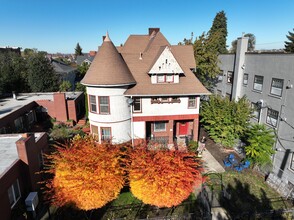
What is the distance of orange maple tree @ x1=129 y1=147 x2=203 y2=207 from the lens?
11.3m

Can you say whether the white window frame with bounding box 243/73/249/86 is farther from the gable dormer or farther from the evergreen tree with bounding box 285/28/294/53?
the evergreen tree with bounding box 285/28/294/53

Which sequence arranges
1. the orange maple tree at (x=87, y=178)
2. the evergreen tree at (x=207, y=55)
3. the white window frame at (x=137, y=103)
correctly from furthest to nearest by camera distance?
the evergreen tree at (x=207, y=55), the white window frame at (x=137, y=103), the orange maple tree at (x=87, y=178)

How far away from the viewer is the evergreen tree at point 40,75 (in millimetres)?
37969

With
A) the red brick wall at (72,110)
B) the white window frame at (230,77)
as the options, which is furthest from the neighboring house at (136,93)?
Result: the white window frame at (230,77)

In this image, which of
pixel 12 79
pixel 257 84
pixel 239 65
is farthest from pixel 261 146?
pixel 12 79

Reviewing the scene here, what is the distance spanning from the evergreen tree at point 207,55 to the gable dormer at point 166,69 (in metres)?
12.3

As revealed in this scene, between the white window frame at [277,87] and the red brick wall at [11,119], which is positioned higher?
the white window frame at [277,87]

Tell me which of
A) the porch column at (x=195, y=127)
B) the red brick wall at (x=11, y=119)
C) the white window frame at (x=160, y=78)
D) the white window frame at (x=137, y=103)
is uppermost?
the white window frame at (x=160, y=78)

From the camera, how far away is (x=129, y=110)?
2017cm

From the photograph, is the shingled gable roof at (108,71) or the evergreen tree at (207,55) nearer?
the shingled gable roof at (108,71)

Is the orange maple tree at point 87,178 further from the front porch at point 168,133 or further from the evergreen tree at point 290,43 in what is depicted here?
the evergreen tree at point 290,43

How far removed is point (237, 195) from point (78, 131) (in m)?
18.0

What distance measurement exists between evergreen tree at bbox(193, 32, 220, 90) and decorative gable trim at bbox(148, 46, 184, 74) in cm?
1245

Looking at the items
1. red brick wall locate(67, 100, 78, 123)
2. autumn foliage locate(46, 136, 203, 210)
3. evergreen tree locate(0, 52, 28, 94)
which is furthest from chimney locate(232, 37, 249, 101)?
evergreen tree locate(0, 52, 28, 94)
